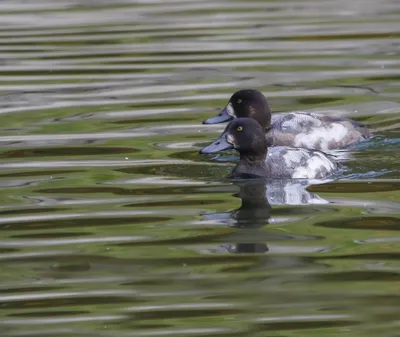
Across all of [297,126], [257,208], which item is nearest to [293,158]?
[297,126]

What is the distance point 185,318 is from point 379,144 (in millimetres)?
4598

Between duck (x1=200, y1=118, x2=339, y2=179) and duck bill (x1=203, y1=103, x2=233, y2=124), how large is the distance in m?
1.14

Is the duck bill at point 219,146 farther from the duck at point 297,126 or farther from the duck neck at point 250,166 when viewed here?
the duck at point 297,126

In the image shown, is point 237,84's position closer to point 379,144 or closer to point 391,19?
point 379,144

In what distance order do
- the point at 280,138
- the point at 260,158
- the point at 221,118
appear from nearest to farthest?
the point at 260,158, the point at 280,138, the point at 221,118

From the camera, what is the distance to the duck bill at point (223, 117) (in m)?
10.0

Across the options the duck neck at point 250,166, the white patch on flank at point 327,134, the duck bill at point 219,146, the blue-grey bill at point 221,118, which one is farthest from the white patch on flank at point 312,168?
the blue-grey bill at point 221,118

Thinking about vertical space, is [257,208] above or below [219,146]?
below

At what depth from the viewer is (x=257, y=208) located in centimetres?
745

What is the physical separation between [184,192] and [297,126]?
2176mm

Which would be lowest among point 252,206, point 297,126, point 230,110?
point 252,206

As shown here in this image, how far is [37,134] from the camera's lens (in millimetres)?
9984

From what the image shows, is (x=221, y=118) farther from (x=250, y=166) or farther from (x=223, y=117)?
(x=250, y=166)

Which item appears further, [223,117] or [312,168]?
[223,117]
